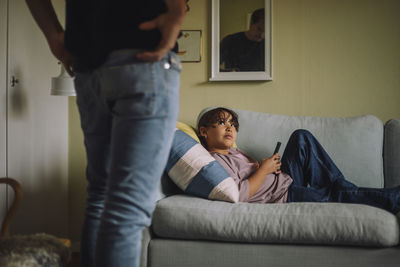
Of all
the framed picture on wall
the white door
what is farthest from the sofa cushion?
the white door

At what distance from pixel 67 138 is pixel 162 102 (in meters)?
2.19

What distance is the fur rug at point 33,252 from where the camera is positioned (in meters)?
1.08

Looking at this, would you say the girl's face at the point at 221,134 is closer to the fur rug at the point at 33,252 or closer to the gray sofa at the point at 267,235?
the gray sofa at the point at 267,235

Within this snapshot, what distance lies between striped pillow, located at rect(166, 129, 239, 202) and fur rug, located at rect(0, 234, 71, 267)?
2.17 ft

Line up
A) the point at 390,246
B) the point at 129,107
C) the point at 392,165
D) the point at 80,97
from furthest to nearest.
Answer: the point at 392,165, the point at 390,246, the point at 80,97, the point at 129,107

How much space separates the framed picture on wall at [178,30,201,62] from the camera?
2662mm

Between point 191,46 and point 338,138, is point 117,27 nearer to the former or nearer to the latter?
point 338,138

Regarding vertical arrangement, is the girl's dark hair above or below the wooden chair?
above

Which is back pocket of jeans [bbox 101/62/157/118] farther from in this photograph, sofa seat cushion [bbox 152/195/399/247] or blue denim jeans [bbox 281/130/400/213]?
blue denim jeans [bbox 281/130/400/213]

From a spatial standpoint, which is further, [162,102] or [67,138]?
[67,138]

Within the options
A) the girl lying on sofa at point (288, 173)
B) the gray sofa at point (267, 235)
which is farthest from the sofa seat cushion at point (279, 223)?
the girl lying on sofa at point (288, 173)

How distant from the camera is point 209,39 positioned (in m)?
2.67

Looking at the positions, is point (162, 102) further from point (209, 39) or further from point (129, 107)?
point (209, 39)

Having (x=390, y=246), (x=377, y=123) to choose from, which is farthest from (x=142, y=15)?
(x=377, y=123)
